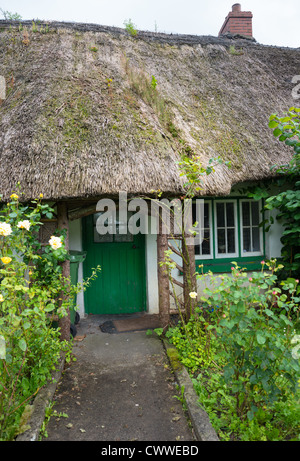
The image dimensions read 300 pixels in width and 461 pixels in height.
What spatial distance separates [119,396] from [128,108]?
3.85 m

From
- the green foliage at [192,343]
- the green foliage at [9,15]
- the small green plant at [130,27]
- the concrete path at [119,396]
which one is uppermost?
the green foliage at [9,15]

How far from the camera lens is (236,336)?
2.24 meters

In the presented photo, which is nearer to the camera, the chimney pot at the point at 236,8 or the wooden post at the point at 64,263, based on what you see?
the wooden post at the point at 64,263

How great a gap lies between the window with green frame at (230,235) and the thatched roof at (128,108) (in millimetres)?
1101

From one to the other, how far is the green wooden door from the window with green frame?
1217 millimetres

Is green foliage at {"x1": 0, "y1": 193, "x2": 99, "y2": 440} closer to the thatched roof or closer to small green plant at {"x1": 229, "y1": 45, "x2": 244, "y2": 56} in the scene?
the thatched roof

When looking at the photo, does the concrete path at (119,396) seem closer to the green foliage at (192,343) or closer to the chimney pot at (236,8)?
the green foliage at (192,343)

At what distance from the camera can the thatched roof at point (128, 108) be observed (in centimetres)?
376

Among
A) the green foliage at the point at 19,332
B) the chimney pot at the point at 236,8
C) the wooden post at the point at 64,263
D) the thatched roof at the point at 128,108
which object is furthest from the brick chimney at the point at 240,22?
the green foliage at the point at 19,332

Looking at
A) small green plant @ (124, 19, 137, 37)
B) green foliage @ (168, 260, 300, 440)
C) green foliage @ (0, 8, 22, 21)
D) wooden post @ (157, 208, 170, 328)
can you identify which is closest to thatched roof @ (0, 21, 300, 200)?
small green plant @ (124, 19, 137, 37)

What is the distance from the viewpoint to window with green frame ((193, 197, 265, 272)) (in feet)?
18.6

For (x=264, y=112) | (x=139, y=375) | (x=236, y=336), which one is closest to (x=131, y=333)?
(x=139, y=375)

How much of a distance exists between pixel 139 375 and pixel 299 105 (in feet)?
19.9
